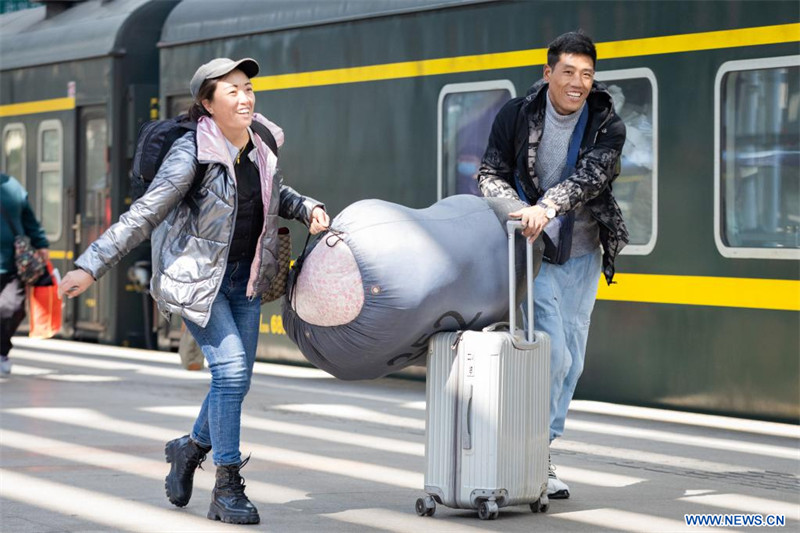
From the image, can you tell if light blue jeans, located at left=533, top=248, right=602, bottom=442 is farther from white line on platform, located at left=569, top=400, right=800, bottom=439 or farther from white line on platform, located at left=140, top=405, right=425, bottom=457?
white line on platform, located at left=569, top=400, right=800, bottom=439

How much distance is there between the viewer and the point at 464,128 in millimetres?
11352

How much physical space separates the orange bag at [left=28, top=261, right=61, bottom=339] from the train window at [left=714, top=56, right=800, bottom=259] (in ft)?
17.9

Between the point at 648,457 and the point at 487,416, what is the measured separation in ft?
7.87

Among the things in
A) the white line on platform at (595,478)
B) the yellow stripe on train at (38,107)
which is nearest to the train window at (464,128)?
the white line on platform at (595,478)

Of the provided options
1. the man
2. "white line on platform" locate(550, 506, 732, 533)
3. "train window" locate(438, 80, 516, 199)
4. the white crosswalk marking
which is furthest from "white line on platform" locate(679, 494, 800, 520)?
"train window" locate(438, 80, 516, 199)

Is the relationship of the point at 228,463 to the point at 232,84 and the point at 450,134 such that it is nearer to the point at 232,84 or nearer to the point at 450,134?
the point at 232,84

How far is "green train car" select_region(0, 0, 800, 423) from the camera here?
9.30m

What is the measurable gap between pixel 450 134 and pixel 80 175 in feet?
18.5

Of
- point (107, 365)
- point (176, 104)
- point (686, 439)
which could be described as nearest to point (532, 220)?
point (686, 439)

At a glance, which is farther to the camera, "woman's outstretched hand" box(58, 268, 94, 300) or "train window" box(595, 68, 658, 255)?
"train window" box(595, 68, 658, 255)

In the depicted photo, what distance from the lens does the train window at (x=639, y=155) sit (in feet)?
32.7

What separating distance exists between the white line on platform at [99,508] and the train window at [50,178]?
30.9 ft

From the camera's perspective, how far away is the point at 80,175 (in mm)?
16000

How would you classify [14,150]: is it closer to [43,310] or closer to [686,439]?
[43,310]
